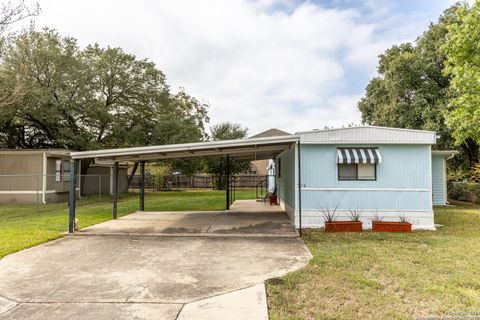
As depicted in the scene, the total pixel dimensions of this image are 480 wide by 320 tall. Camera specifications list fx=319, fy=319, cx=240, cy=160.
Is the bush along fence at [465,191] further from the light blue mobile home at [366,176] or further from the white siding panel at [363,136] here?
the white siding panel at [363,136]

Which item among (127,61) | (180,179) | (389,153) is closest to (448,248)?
(389,153)

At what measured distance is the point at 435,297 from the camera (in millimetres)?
3984

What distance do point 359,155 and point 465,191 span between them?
1195 centimetres

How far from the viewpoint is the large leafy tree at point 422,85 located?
1823cm

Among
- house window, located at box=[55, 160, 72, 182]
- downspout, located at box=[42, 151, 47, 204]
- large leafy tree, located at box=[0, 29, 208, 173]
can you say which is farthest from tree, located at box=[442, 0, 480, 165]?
house window, located at box=[55, 160, 72, 182]

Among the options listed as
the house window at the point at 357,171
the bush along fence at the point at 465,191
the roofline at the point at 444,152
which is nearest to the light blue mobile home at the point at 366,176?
the house window at the point at 357,171

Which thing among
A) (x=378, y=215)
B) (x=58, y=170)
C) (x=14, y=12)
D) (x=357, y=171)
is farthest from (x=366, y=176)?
(x=58, y=170)

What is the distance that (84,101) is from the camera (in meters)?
18.6

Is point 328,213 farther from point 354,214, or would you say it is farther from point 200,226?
point 200,226

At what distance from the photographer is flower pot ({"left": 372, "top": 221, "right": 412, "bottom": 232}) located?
8523 mm

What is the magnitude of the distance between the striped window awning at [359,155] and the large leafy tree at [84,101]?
13.3 meters

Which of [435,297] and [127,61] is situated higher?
[127,61]

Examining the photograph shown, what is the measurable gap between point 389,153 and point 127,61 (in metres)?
17.1

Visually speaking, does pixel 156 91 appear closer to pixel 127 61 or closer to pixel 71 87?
pixel 127 61
